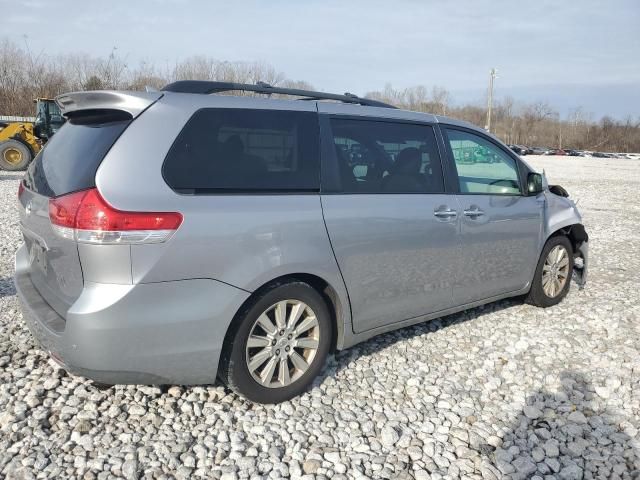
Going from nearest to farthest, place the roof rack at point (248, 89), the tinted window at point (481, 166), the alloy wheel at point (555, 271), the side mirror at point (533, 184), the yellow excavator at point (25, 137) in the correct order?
the roof rack at point (248, 89) < the tinted window at point (481, 166) < the side mirror at point (533, 184) < the alloy wheel at point (555, 271) < the yellow excavator at point (25, 137)

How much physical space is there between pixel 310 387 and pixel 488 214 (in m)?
2.02

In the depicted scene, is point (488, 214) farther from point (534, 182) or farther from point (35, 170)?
point (35, 170)

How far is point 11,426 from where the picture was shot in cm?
286

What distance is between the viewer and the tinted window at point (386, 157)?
11.1 feet

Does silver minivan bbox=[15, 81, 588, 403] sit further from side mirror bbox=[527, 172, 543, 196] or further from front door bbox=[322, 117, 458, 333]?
side mirror bbox=[527, 172, 543, 196]

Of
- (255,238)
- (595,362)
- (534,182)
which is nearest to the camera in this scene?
(255,238)

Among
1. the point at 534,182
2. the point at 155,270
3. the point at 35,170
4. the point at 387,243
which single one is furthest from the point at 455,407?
the point at 35,170

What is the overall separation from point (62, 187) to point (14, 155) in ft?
57.7

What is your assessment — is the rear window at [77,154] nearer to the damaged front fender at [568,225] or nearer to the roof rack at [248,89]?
the roof rack at [248,89]

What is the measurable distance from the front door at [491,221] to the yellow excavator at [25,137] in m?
16.5

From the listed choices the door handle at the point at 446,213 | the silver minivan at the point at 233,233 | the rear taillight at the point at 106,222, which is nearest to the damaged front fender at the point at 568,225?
the silver minivan at the point at 233,233

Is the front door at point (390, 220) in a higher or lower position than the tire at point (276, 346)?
higher

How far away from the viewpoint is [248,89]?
336 centimetres

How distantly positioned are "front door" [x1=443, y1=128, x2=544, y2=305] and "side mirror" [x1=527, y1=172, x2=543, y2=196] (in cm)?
7
